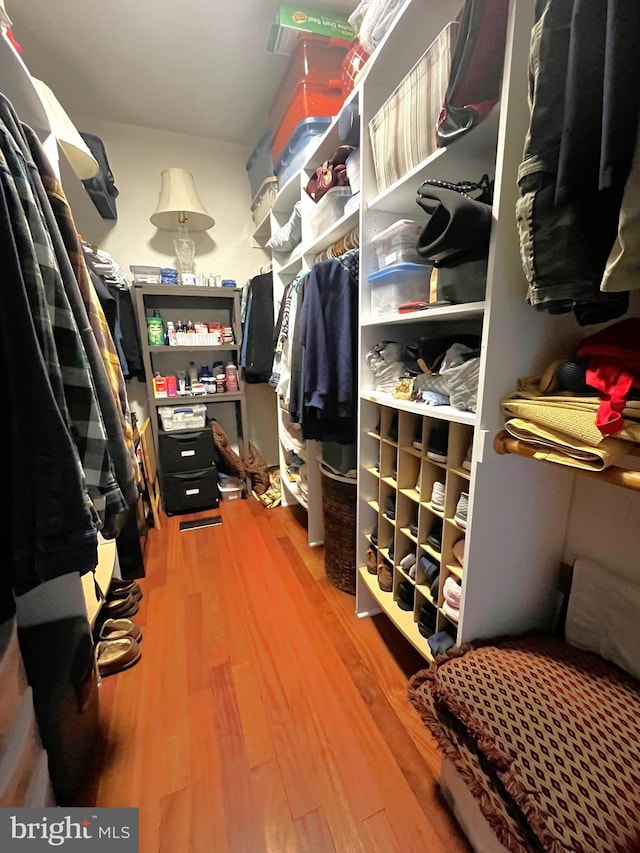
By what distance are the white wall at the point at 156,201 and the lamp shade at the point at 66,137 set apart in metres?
0.71

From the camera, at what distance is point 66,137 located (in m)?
1.23

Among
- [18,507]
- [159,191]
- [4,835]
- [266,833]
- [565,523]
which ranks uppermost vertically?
[159,191]

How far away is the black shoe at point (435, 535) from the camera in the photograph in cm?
104

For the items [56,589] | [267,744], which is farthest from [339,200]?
[267,744]

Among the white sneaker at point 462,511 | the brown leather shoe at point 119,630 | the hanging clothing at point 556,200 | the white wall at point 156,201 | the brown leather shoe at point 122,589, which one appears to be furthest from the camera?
the white wall at point 156,201

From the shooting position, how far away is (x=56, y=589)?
85 centimetres

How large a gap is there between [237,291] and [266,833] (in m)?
2.57

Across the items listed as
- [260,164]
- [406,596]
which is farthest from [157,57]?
[406,596]

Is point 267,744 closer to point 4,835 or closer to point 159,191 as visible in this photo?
point 4,835

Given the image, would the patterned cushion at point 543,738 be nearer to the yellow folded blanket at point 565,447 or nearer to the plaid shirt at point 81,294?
the yellow folded blanket at point 565,447

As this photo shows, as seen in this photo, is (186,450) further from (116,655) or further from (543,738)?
(543,738)

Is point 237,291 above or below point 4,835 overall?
above

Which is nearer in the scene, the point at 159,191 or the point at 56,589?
the point at 56,589

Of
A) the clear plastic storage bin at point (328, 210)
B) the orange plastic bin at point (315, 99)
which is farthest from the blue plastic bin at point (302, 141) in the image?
the clear plastic storage bin at point (328, 210)
